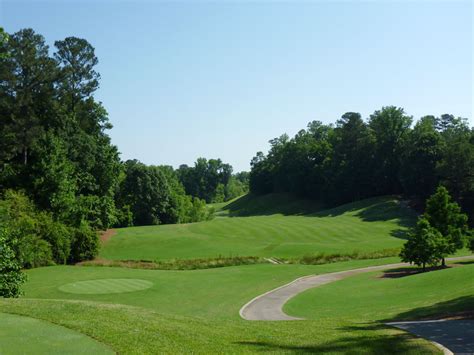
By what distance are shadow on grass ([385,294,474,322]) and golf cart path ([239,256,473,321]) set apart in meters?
5.84

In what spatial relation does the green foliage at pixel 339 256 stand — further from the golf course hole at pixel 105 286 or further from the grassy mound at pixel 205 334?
the grassy mound at pixel 205 334

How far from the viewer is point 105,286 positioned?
33.8m

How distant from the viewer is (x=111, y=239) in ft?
195

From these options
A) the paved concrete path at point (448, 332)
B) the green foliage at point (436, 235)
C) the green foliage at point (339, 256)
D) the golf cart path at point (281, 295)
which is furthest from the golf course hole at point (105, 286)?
the green foliage at point (436, 235)

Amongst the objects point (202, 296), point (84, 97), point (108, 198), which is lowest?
point (202, 296)

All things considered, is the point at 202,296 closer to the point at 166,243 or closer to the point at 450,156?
the point at 166,243

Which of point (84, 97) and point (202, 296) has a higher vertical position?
point (84, 97)

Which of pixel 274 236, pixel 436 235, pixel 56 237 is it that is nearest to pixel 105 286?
pixel 56 237

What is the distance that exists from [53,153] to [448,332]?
1807 inches

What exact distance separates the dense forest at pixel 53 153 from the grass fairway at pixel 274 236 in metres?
5.40

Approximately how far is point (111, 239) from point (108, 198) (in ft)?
16.8

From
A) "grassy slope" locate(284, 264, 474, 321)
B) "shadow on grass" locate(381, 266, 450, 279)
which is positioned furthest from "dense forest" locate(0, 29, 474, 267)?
"shadow on grass" locate(381, 266, 450, 279)

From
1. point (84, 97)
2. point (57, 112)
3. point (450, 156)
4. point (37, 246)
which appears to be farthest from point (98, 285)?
point (450, 156)

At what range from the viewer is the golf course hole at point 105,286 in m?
32.1
